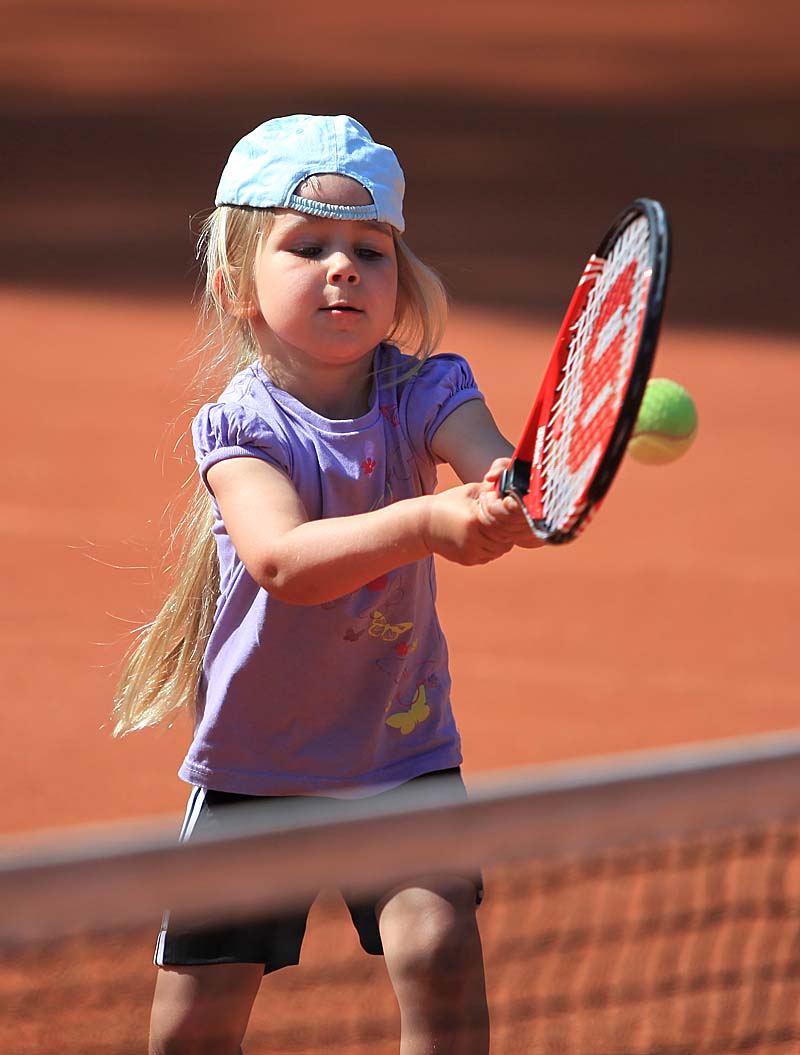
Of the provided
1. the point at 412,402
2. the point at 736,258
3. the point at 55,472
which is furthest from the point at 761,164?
the point at 412,402

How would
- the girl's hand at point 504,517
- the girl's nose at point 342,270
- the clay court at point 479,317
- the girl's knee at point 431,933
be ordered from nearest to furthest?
the girl's hand at point 504,517 → the girl's knee at point 431,933 → the girl's nose at point 342,270 → the clay court at point 479,317

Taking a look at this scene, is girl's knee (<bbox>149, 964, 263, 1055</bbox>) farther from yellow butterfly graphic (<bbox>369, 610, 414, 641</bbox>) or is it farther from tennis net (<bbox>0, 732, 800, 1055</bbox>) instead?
yellow butterfly graphic (<bbox>369, 610, 414, 641</bbox>)

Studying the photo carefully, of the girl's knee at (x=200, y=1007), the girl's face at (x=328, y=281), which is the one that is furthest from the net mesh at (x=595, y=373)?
the girl's knee at (x=200, y=1007)

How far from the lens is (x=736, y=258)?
10.6 metres

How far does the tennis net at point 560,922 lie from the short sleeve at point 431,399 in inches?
21.6

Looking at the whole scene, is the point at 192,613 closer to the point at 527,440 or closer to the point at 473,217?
the point at 527,440

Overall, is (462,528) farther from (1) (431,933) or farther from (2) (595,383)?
(1) (431,933)

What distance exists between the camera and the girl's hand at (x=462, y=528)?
77.9 inches

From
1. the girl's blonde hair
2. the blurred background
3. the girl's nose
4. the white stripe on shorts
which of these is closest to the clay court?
the blurred background

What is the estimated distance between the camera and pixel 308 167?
2412 mm

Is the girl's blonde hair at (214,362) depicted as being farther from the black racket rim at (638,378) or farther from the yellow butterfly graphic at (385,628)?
the black racket rim at (638,378)

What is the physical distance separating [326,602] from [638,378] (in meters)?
0.73

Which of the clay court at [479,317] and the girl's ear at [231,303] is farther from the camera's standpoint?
the clay court at [479,317]

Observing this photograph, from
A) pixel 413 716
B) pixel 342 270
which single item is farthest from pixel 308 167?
pixel 413 716
